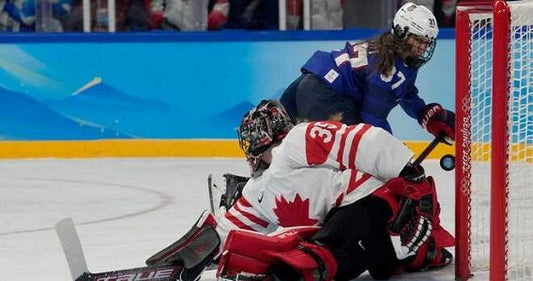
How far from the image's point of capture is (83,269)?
3930 millimetres

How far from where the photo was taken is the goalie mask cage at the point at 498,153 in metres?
3.72

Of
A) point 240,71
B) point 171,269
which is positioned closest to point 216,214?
point 171,269

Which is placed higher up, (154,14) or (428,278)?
(154,14)

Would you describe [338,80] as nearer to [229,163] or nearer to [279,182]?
A: [279,182]

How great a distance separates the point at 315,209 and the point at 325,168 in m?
A: 0.12

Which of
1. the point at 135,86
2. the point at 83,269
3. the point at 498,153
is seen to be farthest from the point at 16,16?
the point at 498,153

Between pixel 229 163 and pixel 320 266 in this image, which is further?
pixel 229 163

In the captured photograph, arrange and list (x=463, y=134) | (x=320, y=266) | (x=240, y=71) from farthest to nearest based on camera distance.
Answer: (x=240, y=71) → (x=463, y=134) → (x=320, y=266)

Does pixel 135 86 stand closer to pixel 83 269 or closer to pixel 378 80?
pixel 378 80

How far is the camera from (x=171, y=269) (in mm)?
4023

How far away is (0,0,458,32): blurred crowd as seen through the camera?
8.42 meters

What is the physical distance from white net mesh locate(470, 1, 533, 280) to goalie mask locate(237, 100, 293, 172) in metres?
0.59

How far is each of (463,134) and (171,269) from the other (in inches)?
37.8

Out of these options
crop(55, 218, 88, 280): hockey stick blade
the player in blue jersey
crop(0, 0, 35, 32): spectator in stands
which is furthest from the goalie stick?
crop(0, 0, 35, 32): spectator in stands
